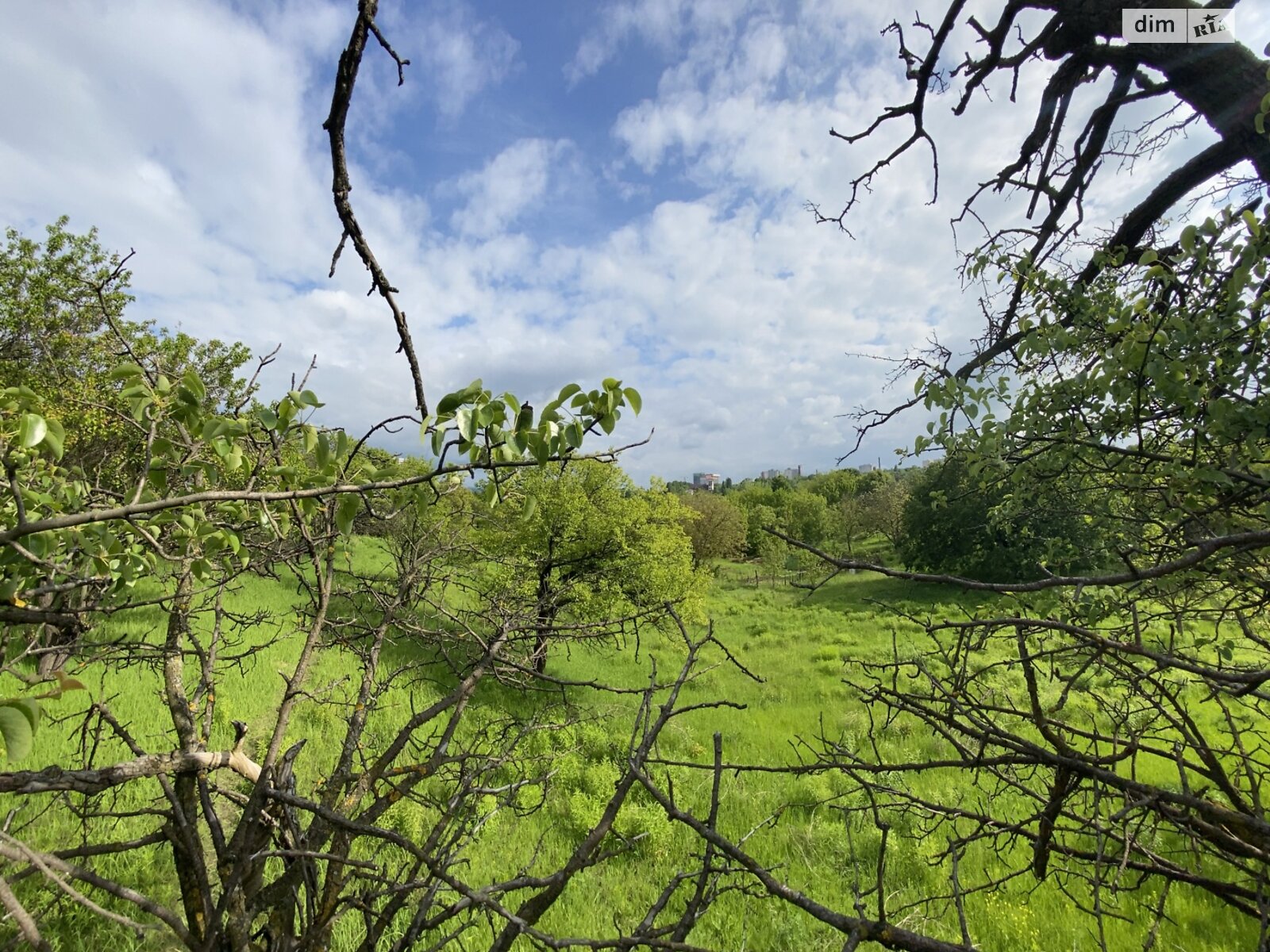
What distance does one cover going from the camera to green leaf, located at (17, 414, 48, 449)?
1.23m

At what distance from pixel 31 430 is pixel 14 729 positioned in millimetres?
798

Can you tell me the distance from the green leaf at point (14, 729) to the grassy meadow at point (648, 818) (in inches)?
43.6

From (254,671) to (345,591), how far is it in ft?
33.8

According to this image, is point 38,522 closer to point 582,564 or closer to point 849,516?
point 582,564

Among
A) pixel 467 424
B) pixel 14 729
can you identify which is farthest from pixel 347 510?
pixel 14 729

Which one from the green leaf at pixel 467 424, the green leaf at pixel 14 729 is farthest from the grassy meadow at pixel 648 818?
the green leaf at pixel 14 729

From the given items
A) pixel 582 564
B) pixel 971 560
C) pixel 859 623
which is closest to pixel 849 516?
pixel 971 560

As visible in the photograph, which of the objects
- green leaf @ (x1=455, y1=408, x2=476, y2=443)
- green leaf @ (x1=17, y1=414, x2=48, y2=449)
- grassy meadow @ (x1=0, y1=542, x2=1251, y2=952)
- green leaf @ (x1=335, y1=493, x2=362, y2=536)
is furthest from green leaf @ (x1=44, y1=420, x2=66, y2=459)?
grassy meadow @ (x1=0, y1=542, x2=1251, y2=952)

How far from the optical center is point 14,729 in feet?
2.62

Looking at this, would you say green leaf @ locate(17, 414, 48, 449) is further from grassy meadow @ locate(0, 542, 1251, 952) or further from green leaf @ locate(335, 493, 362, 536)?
grassy meadow @ locate(0, 542, 1251, 952)

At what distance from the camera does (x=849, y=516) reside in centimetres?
4844

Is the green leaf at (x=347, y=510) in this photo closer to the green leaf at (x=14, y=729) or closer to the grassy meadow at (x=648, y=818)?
the green leaf at (x=14, y=729)

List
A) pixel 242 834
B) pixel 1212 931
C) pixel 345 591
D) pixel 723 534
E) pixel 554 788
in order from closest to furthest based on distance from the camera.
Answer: pixel 242 834 < pixel 345 591 < pixel 1212 931 < pixel 554 788 < pixel 723 534

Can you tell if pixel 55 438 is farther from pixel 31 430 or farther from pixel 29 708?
pixel 29 708
